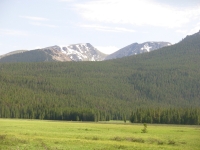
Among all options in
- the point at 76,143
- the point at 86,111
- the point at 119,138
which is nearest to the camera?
the point at 76,143

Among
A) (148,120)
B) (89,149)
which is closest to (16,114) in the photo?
(148,120)

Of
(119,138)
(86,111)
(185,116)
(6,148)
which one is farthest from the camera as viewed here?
(86,111)

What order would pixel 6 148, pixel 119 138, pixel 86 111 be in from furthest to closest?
pixel 86 111
pixel 119 138
pixel 6 148

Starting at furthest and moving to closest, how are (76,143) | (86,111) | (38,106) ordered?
(38,106) → (86,111) → (76,143)

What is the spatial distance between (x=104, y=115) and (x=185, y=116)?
5131cm

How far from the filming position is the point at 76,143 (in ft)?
191

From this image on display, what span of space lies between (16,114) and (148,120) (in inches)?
2744

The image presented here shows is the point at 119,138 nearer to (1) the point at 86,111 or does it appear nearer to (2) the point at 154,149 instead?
(2) the point at 154,149

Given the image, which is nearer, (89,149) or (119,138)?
(89,149)

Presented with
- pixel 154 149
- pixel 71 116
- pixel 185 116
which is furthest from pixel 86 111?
pixel 154 149

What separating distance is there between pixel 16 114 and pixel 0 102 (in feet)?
79.0

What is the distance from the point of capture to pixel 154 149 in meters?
54.6

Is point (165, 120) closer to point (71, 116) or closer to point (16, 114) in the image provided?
point (71, 116)

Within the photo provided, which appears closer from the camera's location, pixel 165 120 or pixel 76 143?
pixel 76 143
